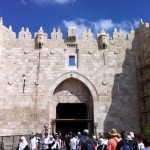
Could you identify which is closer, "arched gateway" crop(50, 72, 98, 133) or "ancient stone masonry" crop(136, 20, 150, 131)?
"ancient stone masonry" crop(136, 20, 150, 131)

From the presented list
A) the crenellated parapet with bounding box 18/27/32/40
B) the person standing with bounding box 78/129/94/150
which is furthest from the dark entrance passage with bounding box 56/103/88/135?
the person standing with bounding box 78/129/94/150

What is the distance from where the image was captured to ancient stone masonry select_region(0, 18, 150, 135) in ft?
53.5

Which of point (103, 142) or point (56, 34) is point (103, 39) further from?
point (103, 142)

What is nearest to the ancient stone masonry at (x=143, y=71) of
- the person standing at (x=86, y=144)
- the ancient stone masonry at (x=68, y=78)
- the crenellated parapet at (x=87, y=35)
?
the ancient stone masonry at (x=68, y=78)

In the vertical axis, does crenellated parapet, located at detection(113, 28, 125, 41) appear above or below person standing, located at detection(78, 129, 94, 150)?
above

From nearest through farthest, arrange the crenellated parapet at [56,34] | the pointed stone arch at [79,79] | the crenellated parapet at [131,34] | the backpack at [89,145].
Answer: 1. the backpack at [89,145]
2. the pointed stone arch at [79,79]
3. the crenellated parapet at [56,34]
4. the crenellated parapet at [131,34]

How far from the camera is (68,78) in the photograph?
17.1m

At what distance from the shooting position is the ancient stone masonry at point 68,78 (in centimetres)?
1629

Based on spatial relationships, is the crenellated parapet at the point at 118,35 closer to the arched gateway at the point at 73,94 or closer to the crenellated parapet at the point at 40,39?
the arched gateway at the point at 73,94

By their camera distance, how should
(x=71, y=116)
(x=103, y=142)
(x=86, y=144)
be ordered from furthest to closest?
(x=71, y=116) < (x=86, y=144) < (x=103, y=142)

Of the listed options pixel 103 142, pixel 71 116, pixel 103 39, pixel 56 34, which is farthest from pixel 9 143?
pixel 103 39

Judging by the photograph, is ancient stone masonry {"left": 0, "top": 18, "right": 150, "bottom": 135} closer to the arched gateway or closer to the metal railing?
the arched gateway

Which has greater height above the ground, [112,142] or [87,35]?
[87,35]

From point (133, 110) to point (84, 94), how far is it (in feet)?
11.0
